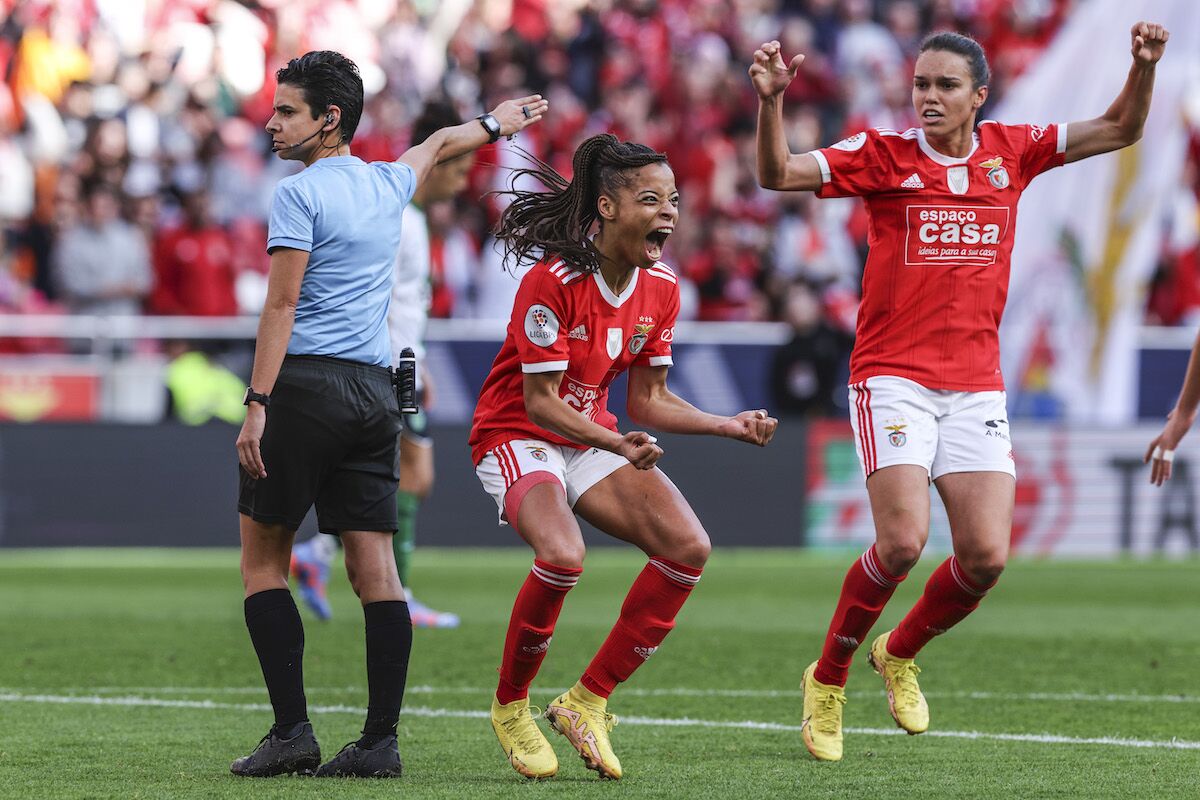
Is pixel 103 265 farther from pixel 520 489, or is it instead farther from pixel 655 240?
pixel 655 240

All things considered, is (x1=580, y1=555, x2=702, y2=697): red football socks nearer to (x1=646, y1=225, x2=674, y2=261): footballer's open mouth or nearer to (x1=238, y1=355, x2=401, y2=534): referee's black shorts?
(x1=238, y1=355, x2=401, y2=534): referee's black shorts

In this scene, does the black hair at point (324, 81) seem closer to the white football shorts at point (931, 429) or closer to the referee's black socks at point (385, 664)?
the referee's black socks at point (385, 664)

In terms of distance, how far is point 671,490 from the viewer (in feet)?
20.8

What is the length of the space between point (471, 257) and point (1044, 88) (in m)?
5.46

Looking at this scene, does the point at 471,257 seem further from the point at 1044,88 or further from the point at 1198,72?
the point at 1198,72

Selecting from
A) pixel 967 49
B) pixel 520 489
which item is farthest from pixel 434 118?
pixel 520 489

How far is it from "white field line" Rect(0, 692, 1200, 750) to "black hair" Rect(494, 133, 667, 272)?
1.94 meters

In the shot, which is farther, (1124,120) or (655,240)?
(1124,120)

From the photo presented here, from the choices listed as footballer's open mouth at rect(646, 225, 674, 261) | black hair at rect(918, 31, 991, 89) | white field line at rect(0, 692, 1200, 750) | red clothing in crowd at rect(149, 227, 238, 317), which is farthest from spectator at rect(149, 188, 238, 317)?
footballer's open mouth at rect(646, 225, 674, 261)

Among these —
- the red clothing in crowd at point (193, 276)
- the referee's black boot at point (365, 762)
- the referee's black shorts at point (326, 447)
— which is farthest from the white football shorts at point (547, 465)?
the red clothing in crowd at point (193, 276)

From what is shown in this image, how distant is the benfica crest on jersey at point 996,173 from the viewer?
677 cm

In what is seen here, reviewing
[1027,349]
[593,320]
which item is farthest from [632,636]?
[1027,349]

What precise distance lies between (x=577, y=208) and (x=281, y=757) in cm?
201

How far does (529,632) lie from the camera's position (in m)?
6.13
